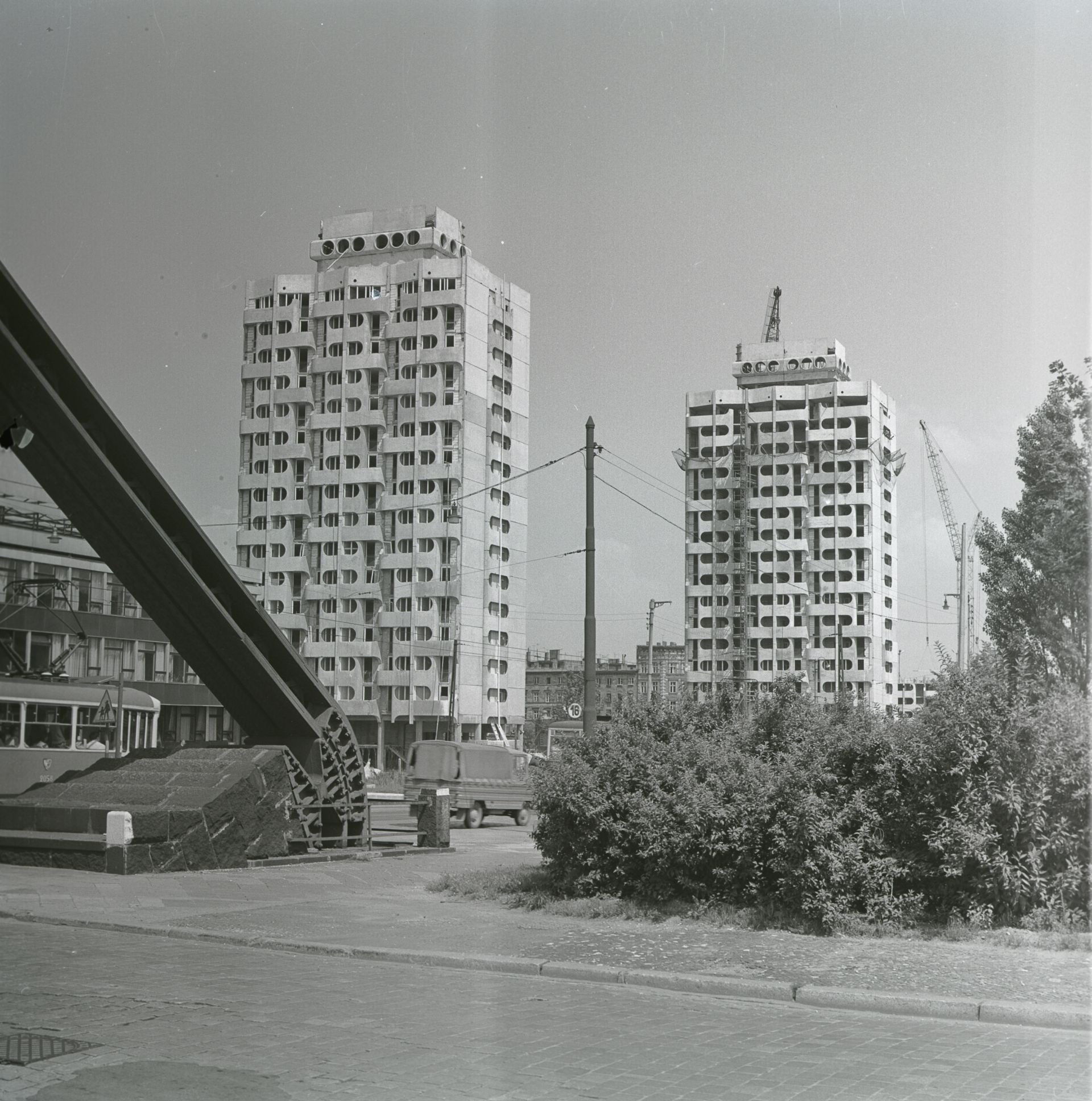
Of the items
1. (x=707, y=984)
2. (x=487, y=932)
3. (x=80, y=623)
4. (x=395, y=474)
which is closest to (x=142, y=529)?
(x=487, y=932)

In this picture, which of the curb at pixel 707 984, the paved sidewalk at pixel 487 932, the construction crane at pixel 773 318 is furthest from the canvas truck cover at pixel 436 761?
the construction crane at pixel 773 318

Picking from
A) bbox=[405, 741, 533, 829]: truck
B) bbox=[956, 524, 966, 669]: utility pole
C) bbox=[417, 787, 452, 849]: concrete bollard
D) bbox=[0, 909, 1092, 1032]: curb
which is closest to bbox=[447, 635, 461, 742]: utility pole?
bbox=[956, 524, 966, 669]: utility pole

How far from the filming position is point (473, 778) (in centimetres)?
3375

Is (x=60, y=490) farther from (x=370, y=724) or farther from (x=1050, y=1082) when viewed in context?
(x=370, y=724)

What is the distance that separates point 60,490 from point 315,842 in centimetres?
649

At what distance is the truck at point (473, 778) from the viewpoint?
32062mm

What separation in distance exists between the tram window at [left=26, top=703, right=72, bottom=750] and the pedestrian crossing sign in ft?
3.42

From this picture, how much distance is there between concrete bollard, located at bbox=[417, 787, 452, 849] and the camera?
71.6 feet

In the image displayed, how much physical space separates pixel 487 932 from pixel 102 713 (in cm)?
2428

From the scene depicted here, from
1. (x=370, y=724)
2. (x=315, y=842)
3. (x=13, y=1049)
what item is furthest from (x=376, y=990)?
(x=370, y=724)

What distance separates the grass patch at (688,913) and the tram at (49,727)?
17.1 meters

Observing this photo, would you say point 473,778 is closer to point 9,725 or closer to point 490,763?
point 490,763

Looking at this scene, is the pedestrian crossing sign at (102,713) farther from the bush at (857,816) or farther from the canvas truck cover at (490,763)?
the bush at (857,816)

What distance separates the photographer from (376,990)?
942 centimetres
